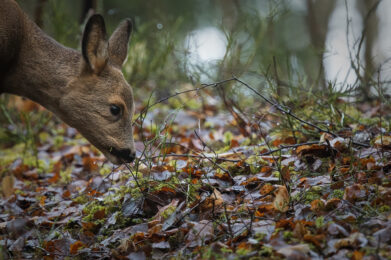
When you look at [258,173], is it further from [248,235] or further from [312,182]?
[248,235]

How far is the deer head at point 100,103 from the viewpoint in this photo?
4.32 metres

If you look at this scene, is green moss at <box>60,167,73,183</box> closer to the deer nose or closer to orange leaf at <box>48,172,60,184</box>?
orange leaf at <box>48,172,60,184</box>

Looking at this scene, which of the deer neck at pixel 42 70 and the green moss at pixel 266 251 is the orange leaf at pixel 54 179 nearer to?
the deer neck at pixel 42 70

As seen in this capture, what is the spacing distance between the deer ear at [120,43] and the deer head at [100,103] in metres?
0.25

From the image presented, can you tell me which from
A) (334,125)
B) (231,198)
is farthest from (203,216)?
(334,125)

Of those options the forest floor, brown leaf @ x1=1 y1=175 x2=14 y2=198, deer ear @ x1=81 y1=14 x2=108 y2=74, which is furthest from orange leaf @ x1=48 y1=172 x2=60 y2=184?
deer ear @ x1=81 y1=14 x2=108 y2=74

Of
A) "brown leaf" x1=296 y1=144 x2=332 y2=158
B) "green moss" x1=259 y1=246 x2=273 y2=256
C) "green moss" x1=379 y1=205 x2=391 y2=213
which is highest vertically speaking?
"brown leaf" x1=296 y1=144 x2=332 y2=158

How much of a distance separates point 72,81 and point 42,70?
0.35m

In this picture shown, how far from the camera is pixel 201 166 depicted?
3574 mm

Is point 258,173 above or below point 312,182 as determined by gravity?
above

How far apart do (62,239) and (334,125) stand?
2.63 metres

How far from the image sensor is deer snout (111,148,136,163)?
4.22m

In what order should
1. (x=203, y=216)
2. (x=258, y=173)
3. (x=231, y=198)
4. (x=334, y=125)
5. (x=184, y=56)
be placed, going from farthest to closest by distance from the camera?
A: 1. (x=184, y=56)
2. (x=334, y=125)
3. (x=258, y=173)
4. (x=231, y=198)
5. (x=203, y=216)

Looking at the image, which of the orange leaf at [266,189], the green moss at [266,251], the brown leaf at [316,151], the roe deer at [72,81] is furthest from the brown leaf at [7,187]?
the green moss at [266,251]
